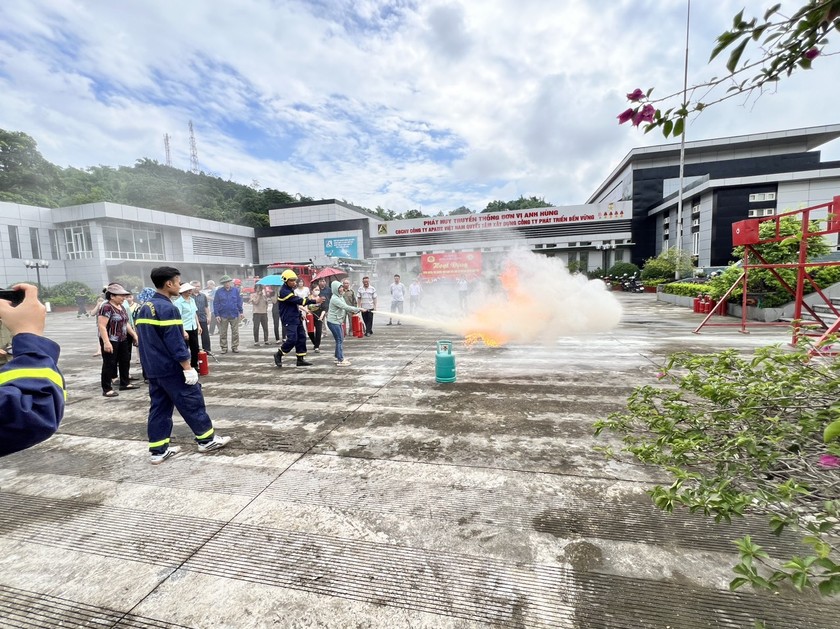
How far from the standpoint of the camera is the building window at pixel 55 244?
30094 millimetres

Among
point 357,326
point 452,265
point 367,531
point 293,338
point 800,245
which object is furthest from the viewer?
point 452,265

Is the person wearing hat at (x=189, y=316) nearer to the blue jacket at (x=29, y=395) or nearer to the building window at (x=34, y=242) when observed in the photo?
the blue jacket at (x=29, y=395)

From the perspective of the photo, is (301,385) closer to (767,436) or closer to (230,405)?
(230,405)

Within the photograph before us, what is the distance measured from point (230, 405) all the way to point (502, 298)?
8.96 meters

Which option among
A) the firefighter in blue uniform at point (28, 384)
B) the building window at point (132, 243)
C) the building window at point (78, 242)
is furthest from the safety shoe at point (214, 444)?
the building window at point (78, 242)

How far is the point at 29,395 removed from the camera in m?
1.39

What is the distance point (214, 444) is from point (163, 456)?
467mm

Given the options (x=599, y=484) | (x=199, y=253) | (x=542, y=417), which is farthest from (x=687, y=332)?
(x=199, y=253)

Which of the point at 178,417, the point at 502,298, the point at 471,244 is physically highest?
the point at 471,244

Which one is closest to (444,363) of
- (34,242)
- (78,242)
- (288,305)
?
(288,305)

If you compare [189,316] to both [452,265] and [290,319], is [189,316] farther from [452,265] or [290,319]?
[452,265]

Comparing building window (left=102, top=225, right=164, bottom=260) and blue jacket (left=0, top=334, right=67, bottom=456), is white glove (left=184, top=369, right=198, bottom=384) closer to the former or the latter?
blue jacket (left=0, top=334, right=67, bottom=456)

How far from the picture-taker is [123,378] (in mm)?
6797

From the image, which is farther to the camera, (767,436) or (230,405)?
(230,405)
